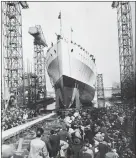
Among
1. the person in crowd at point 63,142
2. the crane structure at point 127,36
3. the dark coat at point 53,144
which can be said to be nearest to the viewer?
the dark coat at point 53,144

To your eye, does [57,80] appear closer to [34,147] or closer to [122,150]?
[122,150]

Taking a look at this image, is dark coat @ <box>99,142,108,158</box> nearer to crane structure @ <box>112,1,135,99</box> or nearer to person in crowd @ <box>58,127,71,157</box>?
person in crowd @ <box>58,127,71,157</box>

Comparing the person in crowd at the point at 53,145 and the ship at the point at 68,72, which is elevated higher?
the ship at the point at 68,72

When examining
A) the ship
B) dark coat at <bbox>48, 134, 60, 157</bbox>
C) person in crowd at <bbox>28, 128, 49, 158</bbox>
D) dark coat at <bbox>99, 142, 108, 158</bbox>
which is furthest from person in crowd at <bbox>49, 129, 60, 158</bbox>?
the ship

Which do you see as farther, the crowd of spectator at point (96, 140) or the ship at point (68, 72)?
the ship at point (68, 72)

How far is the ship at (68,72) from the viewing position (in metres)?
15.4

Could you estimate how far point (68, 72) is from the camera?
15.8 metres

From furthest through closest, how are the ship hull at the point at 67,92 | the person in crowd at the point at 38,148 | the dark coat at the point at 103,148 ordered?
the ship hull at the point at 67,92, the dark coat at the point at 103,148, the person in crowd at the point at 38,148

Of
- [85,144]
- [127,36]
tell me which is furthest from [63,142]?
[127,36]

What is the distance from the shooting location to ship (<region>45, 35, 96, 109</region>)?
15.4 metres

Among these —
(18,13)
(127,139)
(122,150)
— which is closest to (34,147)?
(122,150)

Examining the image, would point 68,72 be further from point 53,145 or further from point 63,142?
point 53,145

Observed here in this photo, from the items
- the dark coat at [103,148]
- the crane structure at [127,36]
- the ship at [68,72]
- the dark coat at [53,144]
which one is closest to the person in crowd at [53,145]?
the dark coat at [53,144]

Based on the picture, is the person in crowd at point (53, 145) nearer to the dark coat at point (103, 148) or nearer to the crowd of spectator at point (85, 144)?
the crowd of spectator at point (85, 144)
